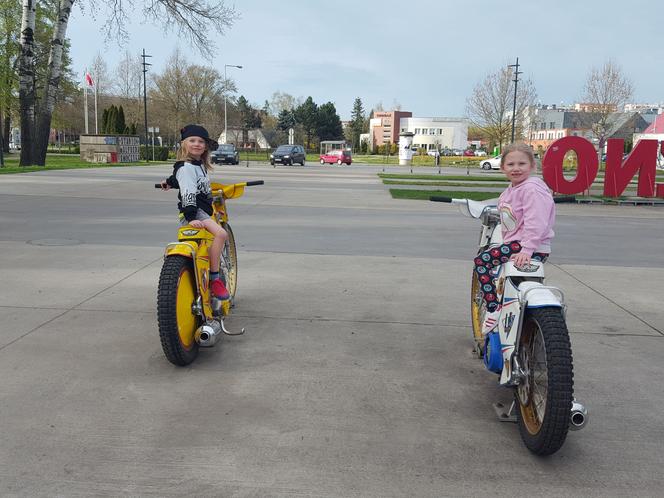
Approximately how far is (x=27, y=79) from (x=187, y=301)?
975 inches

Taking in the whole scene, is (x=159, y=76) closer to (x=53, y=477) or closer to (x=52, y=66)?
(x=52, y=66)

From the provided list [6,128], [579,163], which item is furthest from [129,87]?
[579,163]

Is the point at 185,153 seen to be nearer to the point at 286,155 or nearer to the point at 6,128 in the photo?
the point at 286,155

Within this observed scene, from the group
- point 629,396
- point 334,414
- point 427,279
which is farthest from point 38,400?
point 427,279

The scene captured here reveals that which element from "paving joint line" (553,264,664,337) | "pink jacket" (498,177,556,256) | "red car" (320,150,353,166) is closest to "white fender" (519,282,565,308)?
"pink jacket" (498,177,556,256)

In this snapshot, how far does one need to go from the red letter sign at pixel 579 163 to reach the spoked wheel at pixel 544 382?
1413 cm

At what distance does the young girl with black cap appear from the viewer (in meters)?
4.24

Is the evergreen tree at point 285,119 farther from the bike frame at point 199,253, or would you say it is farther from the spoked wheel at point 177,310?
the spoked wheel at point 177,310

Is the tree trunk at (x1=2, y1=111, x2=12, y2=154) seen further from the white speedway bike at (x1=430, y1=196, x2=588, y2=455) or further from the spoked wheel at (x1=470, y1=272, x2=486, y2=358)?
the white speedway bike at (x1=430, y1=196, x2=588, y2=455)

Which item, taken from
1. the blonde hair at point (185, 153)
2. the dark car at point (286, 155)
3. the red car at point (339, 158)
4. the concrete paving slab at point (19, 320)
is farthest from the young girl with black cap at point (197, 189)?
the red car at point (339, 158)

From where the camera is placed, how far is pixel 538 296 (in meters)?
3.01

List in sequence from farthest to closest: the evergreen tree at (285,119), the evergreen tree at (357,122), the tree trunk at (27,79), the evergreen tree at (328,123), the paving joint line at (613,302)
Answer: the evergreen tree at (357,122) → the evergreen tree at (328,123) → the evergreen tree at (285,119) → the tree trunk at (27,79) → the paving joint line at (613,302)

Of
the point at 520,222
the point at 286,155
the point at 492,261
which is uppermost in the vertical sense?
the point at 286,155

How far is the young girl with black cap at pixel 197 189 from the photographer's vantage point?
424 cm
